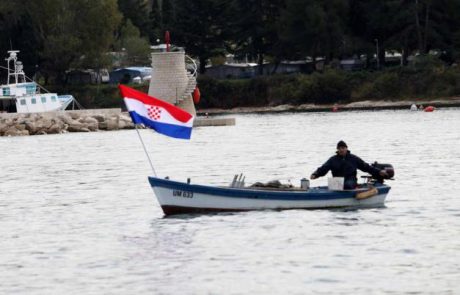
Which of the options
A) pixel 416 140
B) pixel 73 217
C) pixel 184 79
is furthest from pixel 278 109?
pixel 73 217

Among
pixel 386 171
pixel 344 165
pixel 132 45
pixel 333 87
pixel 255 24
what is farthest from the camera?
pixel 132 45

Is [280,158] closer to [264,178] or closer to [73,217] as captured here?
[264,178]

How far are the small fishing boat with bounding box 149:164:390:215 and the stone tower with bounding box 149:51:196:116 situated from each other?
70.0 meters

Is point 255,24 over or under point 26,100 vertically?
over

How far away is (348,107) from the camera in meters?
146

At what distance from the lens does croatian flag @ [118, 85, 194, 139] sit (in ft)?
121

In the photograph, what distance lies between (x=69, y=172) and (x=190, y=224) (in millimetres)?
26991

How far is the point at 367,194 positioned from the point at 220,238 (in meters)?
5.77

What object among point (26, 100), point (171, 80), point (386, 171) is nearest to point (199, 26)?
point (26, 100)

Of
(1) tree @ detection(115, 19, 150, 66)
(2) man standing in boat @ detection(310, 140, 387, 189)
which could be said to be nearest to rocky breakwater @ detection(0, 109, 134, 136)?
(1) tree @ detection(115, 19, 150, 66)

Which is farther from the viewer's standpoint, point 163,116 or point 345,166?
point 345,166

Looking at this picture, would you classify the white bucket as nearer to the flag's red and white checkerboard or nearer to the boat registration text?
the boat registration text

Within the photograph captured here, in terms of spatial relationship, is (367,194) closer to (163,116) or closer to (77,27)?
(163,116)

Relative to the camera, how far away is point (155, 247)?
108 ft
